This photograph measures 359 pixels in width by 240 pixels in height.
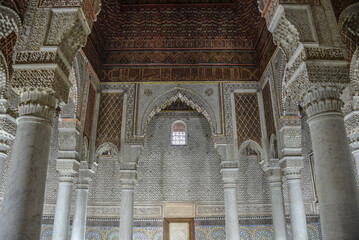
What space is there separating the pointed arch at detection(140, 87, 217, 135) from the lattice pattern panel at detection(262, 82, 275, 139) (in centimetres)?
167

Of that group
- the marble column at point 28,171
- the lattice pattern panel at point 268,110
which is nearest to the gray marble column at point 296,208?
the lattice pattern panel at point 268,110

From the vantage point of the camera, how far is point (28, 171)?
4332mm

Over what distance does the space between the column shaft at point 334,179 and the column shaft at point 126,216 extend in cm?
631

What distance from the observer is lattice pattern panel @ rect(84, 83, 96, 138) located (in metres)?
9.88

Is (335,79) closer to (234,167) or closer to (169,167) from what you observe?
(234,167)

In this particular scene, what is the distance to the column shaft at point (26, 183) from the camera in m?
4.06

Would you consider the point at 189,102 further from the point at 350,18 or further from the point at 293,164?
the point at 350,18

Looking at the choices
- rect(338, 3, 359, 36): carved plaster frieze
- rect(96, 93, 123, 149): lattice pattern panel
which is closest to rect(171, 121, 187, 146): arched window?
rect(96, 93, 123, 149): lattice pattern panel

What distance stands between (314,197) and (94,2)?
10.8 m

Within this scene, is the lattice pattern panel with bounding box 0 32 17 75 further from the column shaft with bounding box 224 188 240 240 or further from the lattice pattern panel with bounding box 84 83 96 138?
the column shaft with bounding box 224 188 240 240

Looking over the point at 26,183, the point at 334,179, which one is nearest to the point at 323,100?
the point at 334,179

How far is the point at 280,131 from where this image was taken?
29.9ft

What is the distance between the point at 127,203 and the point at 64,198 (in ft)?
6.26

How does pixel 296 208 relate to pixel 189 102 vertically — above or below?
below
